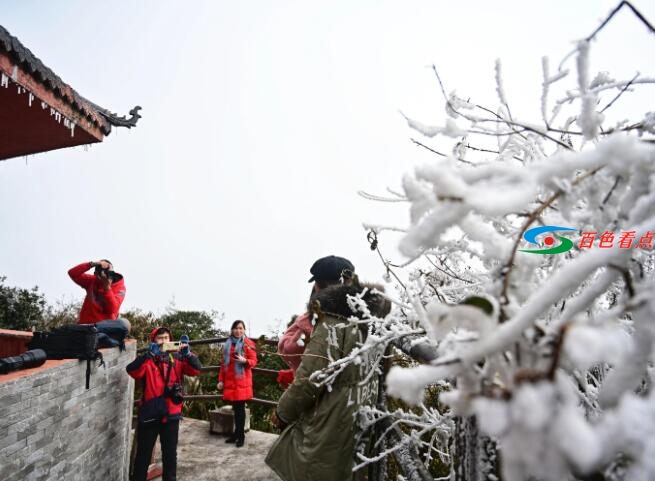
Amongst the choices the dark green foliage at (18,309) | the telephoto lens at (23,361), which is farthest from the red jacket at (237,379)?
the dark green foliage at (18,309)

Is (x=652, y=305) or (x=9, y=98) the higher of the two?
(x=9, y=98)

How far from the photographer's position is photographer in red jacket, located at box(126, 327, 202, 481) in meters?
3.75

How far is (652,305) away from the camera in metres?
0.39

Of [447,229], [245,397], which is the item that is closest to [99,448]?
[245,397]

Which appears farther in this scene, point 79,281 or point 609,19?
point 79,281

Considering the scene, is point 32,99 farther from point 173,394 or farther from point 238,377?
point 238,377

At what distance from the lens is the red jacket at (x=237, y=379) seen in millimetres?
4980

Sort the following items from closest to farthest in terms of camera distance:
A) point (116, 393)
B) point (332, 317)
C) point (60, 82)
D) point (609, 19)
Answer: point (609, 19) → point (332, 317) → point (60, 82) → point (116, 393)

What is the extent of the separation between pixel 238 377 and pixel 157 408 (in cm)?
140

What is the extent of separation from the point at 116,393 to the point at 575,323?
15.8ft

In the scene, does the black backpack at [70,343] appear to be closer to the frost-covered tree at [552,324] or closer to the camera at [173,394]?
the camera at [173,394]

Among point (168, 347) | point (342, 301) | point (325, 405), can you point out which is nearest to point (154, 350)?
point (168, 347)

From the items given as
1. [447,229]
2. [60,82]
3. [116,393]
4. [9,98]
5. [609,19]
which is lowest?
[116,393]

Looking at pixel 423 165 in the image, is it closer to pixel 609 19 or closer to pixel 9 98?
pixel 609 19
